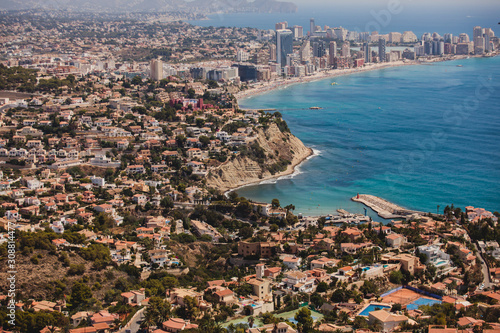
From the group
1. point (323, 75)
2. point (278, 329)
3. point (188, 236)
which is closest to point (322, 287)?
point (278, 329)

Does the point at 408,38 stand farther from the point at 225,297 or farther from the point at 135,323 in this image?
the point at 135,323

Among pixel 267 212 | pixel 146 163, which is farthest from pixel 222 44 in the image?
pixel 267 212

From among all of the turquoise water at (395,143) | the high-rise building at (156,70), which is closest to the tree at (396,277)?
the turquoise water at (395,143)

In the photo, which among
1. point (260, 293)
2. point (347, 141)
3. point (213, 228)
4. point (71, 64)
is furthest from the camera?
point (71, 64)

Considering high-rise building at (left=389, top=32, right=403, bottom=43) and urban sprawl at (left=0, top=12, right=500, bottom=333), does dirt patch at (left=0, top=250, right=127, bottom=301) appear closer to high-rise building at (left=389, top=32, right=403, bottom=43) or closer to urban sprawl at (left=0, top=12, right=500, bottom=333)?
urban sprawl at (left=0, top=12, right=500, bottom=333)

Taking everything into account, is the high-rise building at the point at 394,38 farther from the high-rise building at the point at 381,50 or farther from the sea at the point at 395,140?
the sea at the point at 395,140

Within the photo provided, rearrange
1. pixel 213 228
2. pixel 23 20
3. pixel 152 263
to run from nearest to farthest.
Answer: pixel 152 263 < pixel 213 228 < pixel 23 20

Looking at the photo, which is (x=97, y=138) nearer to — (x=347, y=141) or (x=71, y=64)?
(x=347, y=141)

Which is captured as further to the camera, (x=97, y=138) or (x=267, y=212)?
(x=97, y=138)
